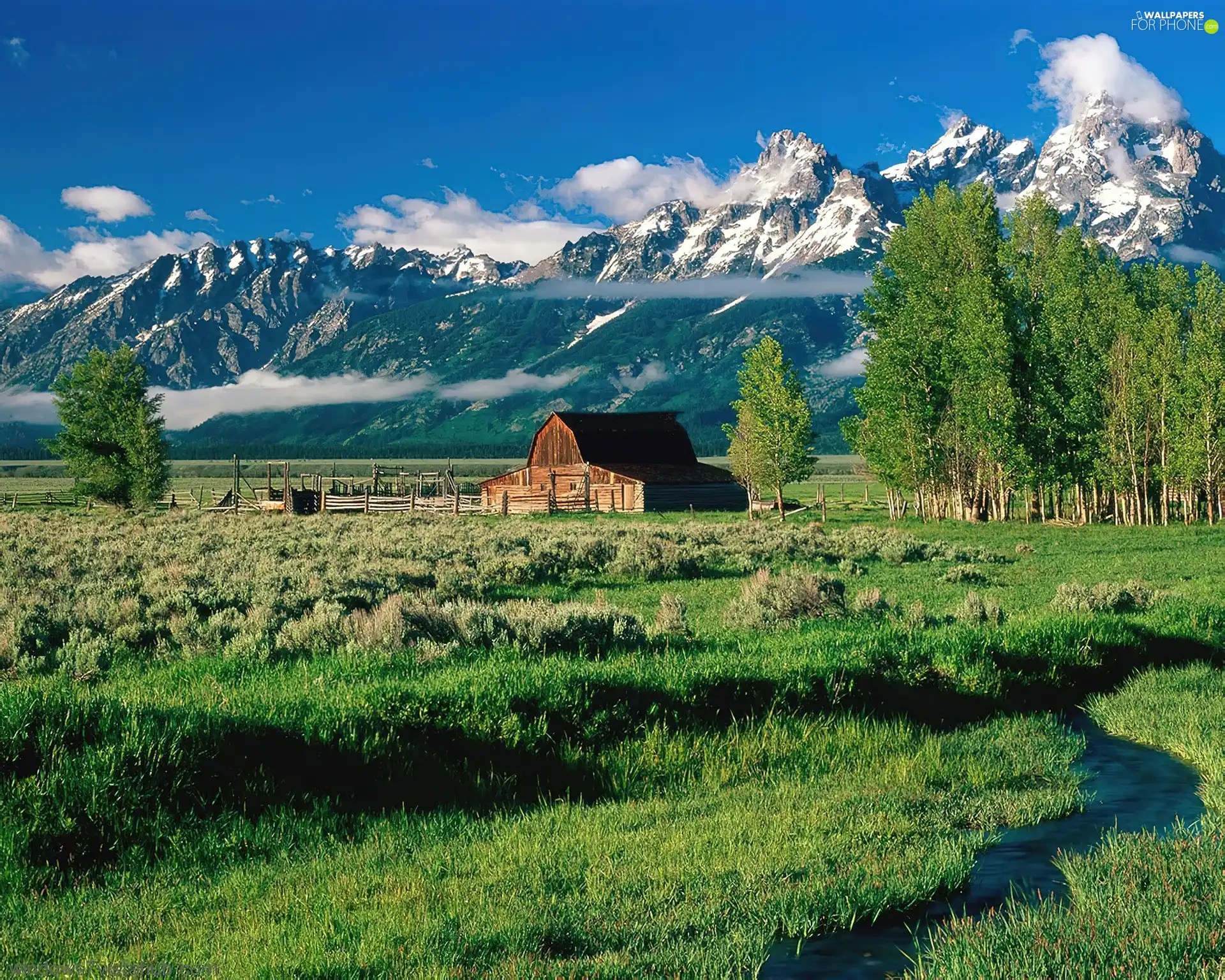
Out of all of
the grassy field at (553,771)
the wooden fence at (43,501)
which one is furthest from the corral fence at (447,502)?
the grassy field at (553,771)

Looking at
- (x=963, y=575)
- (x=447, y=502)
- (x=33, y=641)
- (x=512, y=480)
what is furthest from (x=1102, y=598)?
(x=512, y=480)

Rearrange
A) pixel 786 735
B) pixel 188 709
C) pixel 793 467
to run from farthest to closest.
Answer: pixel 793 467 → pixel 786 735 → pixel 188 709

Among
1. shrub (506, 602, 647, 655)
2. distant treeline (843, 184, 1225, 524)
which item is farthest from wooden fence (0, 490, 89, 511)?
shrub (506, 602, 647, 655)

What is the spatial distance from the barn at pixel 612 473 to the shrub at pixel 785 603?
46.2 m

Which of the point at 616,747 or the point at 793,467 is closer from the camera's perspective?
the point at 616,747

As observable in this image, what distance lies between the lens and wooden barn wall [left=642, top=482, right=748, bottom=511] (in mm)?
72688

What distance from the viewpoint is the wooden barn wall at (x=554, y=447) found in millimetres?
79562

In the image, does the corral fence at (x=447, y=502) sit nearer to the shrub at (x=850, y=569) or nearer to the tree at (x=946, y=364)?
the tree at (x=946, y=364)

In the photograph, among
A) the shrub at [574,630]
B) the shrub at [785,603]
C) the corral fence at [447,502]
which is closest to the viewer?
the shrub at [574,630]

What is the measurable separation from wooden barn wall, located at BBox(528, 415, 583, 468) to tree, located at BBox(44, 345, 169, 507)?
27364mm

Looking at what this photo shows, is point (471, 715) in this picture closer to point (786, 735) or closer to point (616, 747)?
point (616, 747)

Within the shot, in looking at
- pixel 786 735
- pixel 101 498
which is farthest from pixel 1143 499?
pixel 101 498

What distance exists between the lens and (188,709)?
9.83m

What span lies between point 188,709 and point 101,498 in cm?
7007
